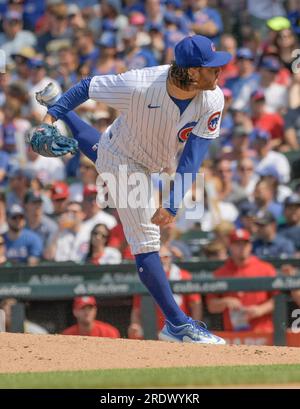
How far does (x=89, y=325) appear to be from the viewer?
31.3 feet

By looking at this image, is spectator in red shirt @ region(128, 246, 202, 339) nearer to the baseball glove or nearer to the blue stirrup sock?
the blue stirrup sock

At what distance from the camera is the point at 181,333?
7.51m

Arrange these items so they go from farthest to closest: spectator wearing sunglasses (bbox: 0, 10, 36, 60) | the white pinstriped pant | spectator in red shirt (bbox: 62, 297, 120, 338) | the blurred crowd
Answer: spectator wearing sunglasses (bbox: 0, 10, 36, 60) → the blurred crowd → spectator in red shirt (bbox: 62, 297, 120, 338) → the white pinstriped pant

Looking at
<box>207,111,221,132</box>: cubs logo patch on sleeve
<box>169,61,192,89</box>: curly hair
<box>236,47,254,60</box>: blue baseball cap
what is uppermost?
<box>236,47,254,60</box>: blue baseball cap

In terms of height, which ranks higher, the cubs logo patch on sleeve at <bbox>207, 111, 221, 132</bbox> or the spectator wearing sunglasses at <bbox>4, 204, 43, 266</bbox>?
the spectator wearing sunglasses at <bbox>4, 204, 43, 266</bbox>

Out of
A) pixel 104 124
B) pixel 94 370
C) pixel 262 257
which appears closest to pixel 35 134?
pixel 94 370

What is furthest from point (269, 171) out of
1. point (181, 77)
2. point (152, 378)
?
point (152, 378)

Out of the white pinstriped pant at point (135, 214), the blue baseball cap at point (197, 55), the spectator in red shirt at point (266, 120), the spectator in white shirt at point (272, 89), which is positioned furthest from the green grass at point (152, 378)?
the spectator in white shirt at point (272, 89)

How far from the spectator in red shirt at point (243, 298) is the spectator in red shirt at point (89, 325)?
2.94ft

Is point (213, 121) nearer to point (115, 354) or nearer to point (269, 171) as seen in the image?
point (115, 354)

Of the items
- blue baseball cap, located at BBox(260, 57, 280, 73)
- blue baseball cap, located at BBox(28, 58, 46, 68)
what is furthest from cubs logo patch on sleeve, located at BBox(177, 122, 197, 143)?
blue baseball cap, located at BBox(28, 58, 46, 68)

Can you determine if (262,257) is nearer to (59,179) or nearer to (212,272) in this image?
(212,272)

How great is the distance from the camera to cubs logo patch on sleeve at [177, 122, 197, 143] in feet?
23.6

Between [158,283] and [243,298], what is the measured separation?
2441mm
